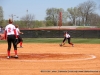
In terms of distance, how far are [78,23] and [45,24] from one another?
13521mm

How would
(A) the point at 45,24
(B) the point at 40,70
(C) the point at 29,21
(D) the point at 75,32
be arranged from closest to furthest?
(B) the point at 40,70 < (D) the point at 75,32 < (C) the point at 29,21 < (A) the point at 45,24

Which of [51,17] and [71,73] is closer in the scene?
[71,73]

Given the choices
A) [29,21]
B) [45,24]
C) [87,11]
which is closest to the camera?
[87,11]

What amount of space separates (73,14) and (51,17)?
27.7ft

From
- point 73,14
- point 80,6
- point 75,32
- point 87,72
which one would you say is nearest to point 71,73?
point 87,72

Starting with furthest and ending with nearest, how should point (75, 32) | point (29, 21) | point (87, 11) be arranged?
point (29, 21)
point (87, 11)
point (75, 32)

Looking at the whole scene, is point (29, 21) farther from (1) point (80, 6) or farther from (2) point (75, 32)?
(2) point (75, 32)

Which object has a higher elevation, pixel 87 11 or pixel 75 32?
pixel 87 11

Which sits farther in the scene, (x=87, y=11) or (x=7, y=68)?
(x=87, y=11)

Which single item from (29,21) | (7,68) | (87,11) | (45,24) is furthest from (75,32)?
(45,24)

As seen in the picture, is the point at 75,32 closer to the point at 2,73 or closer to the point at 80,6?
the point at 2,73

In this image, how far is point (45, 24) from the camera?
10012cm

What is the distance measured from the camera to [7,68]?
9406mm

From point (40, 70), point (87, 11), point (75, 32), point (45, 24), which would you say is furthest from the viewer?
point (45, 24)
